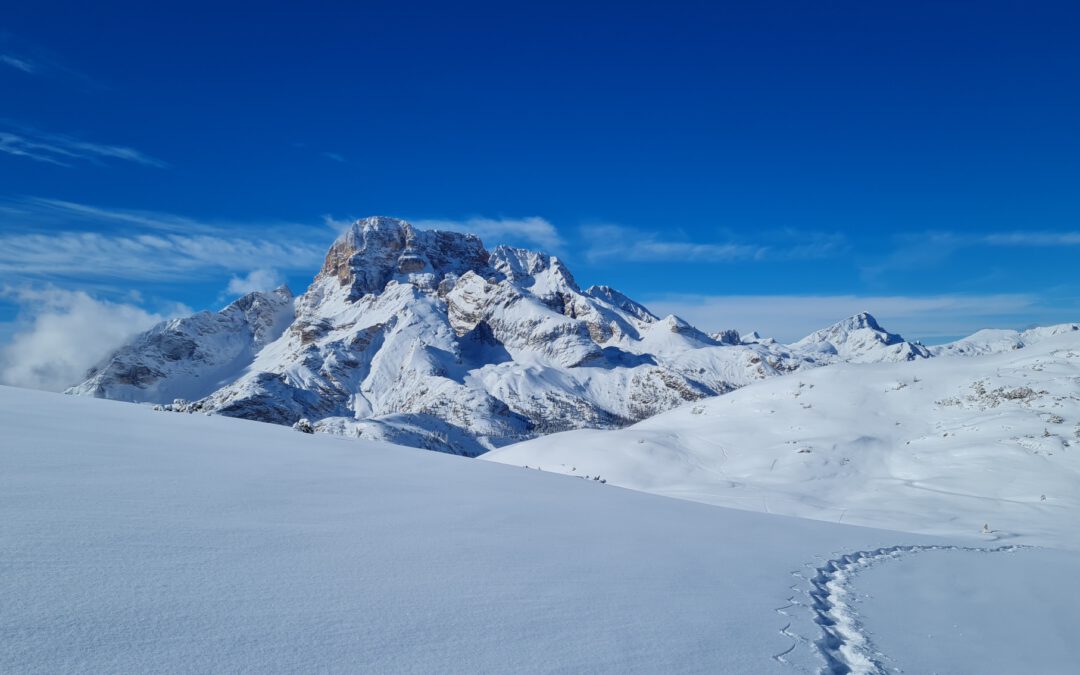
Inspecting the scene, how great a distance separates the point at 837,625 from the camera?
4.70m

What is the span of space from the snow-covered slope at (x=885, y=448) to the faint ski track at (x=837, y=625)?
749 centimetres

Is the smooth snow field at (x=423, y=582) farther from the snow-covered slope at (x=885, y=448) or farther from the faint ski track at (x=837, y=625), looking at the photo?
the snow-covered slope at (x=885, y=448)

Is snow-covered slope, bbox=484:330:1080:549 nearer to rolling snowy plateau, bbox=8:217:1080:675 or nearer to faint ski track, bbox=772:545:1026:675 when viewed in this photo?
rolling snowy plateau, bbox=8:217:1080:675

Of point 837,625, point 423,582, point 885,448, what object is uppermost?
point 885,448

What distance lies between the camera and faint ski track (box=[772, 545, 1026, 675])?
3.90 metres

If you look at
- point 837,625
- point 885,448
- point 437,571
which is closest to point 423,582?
point 437,571

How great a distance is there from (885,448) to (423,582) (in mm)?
21503

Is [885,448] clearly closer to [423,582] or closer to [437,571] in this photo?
[437,571]

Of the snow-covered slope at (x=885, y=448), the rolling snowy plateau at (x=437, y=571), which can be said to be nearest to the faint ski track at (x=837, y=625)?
the rolling snowy plateau at (x=437, y=571)

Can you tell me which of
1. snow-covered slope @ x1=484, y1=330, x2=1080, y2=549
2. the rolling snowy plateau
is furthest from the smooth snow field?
snow-covered slope @ x1=484, y1=330, x2=1080, y2=549

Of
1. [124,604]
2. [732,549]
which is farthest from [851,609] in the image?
[124,604]

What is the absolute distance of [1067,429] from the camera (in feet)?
61.1

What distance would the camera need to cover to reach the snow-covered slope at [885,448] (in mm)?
15430

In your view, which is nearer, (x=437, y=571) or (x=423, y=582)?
(x=423, y=582)
